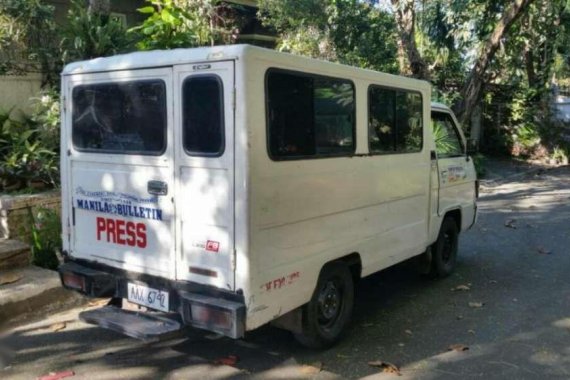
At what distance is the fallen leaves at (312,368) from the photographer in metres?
4.26

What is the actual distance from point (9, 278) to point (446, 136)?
4.76 m

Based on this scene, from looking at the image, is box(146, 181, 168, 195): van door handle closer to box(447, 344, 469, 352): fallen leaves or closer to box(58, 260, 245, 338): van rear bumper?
box(58, 260, 245, 338): van rear bumper

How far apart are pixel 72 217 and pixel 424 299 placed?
343 cm

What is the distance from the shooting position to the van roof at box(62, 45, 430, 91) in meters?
3.68

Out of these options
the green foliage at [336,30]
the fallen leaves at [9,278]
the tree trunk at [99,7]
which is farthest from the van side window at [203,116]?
the green foliage at [336,30]

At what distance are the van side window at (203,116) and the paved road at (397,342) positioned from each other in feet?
5.30

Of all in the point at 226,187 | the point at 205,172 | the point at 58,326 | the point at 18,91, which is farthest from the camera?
the point at 18,91

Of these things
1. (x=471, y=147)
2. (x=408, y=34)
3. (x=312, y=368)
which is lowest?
(x=312, y=368)

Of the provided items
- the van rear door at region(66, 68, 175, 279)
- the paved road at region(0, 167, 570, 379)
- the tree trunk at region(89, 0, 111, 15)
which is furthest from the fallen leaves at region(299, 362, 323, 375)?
the tree trunk at region(89, 0, 111, 15)

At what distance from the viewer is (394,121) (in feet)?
17.3

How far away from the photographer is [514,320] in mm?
5301

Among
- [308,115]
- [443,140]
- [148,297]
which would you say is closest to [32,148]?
[148,297]

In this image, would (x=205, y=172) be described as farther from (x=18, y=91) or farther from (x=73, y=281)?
(x=18, y=91)

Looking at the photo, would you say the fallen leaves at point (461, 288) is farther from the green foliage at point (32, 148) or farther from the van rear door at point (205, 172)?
the green foliage at point (32, 148)
